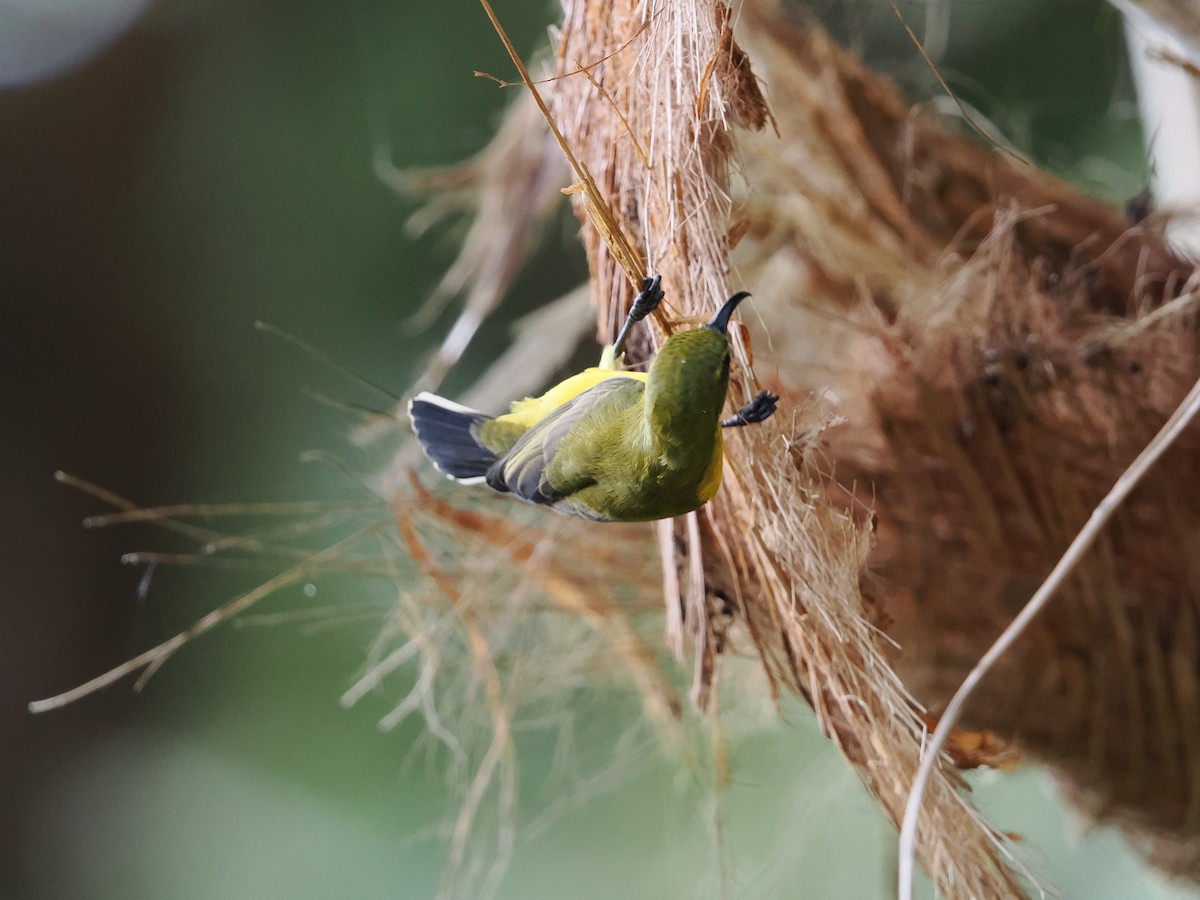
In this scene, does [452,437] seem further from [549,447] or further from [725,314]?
[725,314]

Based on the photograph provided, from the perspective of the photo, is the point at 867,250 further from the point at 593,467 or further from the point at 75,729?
the point at 75,729

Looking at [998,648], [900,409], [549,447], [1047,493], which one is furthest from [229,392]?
[998,648]

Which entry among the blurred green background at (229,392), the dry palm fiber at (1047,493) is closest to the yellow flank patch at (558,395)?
the dry palm fiber at (1047,493)

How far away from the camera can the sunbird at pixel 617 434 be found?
0.56m

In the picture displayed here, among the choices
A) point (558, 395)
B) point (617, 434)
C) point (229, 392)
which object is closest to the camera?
point (617, 434)

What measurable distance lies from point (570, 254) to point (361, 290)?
2.23 feet

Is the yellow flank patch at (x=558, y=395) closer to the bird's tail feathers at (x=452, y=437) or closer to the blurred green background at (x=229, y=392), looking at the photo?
the bird's tail feathers at (x=452, y=437)

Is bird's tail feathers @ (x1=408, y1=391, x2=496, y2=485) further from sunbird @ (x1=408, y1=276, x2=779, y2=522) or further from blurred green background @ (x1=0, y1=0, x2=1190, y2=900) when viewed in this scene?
blurred green background @ (x1=0, y1=0, x2=1190, y2=900)

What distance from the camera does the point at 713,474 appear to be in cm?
60

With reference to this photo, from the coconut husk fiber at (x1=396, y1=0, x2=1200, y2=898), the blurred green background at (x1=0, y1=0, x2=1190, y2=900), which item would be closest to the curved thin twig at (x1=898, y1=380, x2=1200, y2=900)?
the coconut husk fiber at (x1=396, y1=0, x2=1200, y2=898)

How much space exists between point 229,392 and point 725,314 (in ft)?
6.26

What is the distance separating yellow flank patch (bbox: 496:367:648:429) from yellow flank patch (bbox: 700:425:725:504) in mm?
88

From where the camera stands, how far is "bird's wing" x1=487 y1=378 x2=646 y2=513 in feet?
2.25

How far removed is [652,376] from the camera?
584mm
